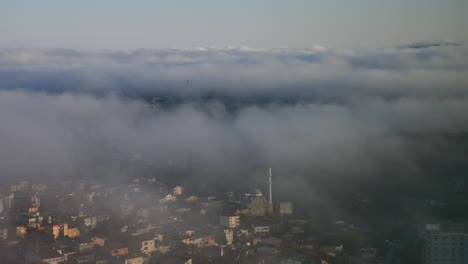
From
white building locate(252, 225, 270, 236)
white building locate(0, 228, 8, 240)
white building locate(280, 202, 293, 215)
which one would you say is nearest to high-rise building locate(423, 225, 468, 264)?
white building locate(252, 225, 270, 236)

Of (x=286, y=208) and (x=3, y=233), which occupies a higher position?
(x=3, y=233)

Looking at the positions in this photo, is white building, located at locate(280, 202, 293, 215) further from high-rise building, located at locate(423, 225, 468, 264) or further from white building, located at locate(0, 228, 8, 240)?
white building, located at locate(0, 228, 8, 240)

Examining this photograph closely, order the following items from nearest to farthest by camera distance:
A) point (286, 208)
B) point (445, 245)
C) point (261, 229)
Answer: point (445, 245) → point (261, 229) → point (286, 208)

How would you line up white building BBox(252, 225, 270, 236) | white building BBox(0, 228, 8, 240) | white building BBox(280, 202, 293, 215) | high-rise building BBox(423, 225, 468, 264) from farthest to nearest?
white building BBox(280, 202, 293, 215), white building BBox(252, 225, 270, 236), white building BBox(0, 228, 8, 240), high-rise building BBox(423, 225, 468, 264)

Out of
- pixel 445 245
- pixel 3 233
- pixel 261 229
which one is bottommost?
pixel 261 229

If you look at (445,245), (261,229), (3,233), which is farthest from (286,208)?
(3,233)

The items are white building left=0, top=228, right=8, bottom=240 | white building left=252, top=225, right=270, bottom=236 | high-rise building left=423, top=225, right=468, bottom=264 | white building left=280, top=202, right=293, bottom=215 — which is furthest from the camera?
white building left=280, top=202, right=293, bottom=215

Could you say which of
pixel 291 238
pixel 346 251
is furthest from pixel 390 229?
pixel 291 238

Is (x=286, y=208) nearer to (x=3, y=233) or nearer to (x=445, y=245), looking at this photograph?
(x=445, y=245)

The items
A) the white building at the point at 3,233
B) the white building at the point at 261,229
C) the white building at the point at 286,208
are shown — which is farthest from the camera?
the white building at the point at 286,208

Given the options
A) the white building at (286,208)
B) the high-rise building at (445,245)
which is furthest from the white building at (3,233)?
the high-rise building at (445,245)

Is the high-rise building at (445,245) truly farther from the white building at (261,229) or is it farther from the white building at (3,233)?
the white building at (3,233)

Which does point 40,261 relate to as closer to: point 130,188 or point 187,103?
point 130,188
